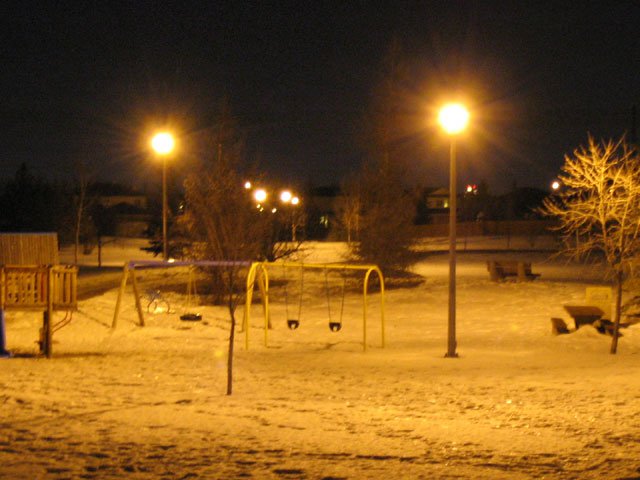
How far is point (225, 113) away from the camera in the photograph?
3434 cm

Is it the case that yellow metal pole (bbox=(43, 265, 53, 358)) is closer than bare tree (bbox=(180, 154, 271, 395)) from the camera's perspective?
Yes

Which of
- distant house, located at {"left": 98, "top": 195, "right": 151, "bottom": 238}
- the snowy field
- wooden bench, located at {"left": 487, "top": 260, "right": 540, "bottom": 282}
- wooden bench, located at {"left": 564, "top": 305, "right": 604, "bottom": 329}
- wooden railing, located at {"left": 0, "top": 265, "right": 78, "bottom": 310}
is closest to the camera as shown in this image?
the snowy field

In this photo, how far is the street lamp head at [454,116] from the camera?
55.2 ft

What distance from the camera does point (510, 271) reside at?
3509cm

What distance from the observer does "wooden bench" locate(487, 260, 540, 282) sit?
33531 millimetres

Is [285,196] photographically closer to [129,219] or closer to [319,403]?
[319,403]

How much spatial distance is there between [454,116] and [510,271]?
19264 mm

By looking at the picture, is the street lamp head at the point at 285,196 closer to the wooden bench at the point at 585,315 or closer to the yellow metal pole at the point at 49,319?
the wooden bench at the point at 585,315

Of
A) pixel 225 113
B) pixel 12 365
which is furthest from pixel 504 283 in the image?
pixel 12 365

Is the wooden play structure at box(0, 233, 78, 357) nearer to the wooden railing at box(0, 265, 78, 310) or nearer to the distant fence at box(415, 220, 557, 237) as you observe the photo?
the wooden railing at box(0, 265, 78, 310)

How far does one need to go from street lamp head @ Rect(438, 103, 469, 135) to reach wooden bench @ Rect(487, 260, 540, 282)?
57.7ft

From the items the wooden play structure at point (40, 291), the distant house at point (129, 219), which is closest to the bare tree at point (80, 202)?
the distant house at point (129, 219)

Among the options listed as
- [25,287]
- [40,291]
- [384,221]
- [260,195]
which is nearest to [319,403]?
[40,291]

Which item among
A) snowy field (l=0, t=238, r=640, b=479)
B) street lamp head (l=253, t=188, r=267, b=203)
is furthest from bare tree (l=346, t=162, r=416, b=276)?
snowy field (l=0, t=238, r=640, b=479)
